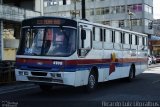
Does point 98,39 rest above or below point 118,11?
below

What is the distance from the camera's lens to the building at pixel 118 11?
83812mm

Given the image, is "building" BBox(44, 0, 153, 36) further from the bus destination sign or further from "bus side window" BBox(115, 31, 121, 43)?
the bus destination sign

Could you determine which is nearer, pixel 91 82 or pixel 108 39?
pixel 91 82

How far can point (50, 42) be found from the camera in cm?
1479

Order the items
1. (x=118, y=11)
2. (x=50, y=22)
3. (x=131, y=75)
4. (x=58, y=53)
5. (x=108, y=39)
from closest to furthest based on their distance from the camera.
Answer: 1. (x=58, y=53)
2. (x=50, y=22)
3. (x=108, y=39)
4. (x=131, y=75)
5. (x=118, y=11)

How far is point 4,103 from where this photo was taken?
1280 cm

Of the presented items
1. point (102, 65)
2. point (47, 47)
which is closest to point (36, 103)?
point (47, 47)

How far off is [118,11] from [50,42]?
2919 inches

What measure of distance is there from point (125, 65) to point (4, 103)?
9.74 metres

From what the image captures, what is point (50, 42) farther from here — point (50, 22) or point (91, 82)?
point (91, 82)

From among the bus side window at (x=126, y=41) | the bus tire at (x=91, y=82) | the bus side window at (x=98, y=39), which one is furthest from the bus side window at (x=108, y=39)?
the bus side window at (x=126, y=41)

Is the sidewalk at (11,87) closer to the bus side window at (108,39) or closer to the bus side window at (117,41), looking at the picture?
the bus side window at (108,39)

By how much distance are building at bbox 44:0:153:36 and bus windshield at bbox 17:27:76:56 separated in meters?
65.5

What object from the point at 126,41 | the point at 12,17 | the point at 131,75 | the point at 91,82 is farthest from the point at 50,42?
the point at 12,17
